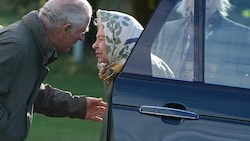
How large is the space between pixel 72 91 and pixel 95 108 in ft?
27.1

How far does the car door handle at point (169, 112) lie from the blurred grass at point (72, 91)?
205 inches

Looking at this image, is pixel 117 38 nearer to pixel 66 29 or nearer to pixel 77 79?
pixel 66 29

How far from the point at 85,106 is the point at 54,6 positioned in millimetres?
788

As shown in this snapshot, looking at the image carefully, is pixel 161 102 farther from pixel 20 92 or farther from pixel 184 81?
pixel 20 92

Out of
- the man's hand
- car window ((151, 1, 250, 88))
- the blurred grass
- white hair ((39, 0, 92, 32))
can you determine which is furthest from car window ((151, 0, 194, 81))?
the blurred grass

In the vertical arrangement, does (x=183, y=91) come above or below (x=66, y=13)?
below

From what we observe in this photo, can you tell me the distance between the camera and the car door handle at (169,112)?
12.6ft

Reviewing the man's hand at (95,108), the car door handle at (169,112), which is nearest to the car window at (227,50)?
the car door handle at (169,112)

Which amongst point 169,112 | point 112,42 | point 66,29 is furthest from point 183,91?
point 66,29

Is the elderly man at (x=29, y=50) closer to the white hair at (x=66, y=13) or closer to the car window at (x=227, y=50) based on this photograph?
the white hair at (x=66, y=13)

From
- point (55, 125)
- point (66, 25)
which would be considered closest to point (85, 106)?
point (66, 25)

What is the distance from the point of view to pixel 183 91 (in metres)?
3.90

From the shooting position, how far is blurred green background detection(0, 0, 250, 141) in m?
9.32

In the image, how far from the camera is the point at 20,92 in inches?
169
